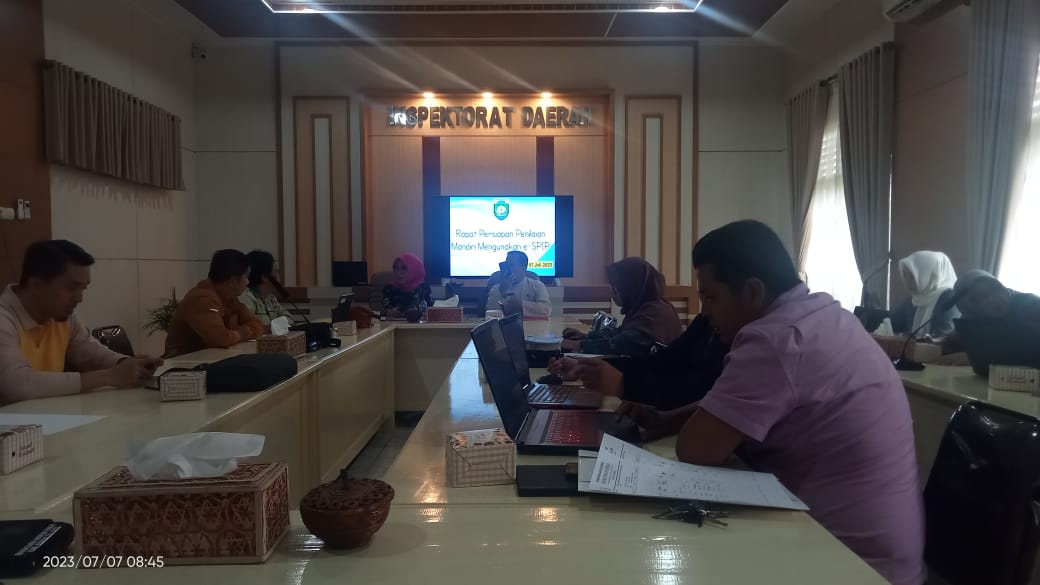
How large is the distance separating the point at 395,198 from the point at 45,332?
16.4 feet

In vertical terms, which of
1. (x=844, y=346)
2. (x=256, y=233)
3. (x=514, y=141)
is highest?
(x=514, y=141)

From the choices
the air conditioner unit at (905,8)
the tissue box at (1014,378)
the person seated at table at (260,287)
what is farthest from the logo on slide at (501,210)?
the tissue box at (1014,378)

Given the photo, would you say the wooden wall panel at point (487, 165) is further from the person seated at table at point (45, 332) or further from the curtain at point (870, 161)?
the person seated at table at point (45, 332)

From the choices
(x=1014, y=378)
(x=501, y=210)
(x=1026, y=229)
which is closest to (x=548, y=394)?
(x=1014, y=378)

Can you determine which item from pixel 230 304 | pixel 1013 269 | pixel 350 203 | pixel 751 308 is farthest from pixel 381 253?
pixel 751 308

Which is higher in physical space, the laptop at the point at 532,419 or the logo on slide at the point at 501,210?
the logo on slide at the point at 501,210

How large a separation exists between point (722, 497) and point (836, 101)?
220 inches

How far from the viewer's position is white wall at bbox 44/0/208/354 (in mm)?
4961

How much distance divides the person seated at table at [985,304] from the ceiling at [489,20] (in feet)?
11.4

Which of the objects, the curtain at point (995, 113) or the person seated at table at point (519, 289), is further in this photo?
the person seated at table at point (519, 289)

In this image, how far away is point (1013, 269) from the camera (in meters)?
3.93

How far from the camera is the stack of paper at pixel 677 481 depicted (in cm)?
120

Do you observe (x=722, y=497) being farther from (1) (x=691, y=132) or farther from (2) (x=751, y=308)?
(1) (x=691, y=132)

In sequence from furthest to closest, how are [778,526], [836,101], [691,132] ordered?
[691,132] → [836,101] → [778,526]
